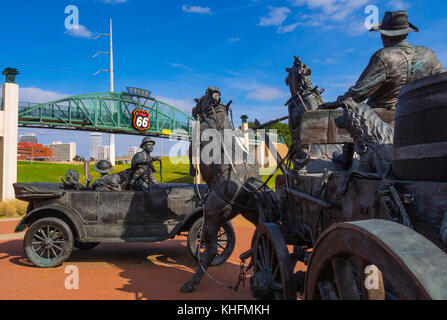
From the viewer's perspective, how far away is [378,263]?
3.98 ft

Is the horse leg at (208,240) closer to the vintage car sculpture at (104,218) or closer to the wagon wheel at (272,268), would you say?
the vintage car sculpture at (104,218)

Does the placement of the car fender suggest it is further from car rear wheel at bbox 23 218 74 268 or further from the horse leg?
the horse leg

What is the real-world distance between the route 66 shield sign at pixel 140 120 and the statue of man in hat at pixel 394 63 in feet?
91.0

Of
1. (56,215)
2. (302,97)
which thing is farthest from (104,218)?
(302,97)

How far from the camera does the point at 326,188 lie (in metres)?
2.55

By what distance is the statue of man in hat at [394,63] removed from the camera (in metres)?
3.07

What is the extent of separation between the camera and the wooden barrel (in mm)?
1554

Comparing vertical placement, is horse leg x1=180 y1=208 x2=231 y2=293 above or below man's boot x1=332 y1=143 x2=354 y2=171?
below

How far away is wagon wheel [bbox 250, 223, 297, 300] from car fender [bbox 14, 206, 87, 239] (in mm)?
4632

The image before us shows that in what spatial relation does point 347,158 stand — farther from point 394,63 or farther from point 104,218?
point 104,218

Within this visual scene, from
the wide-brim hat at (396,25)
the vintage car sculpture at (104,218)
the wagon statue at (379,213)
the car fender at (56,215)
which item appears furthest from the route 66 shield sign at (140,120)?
the wagon statue at (379,213)

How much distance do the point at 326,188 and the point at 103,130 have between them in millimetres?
26625

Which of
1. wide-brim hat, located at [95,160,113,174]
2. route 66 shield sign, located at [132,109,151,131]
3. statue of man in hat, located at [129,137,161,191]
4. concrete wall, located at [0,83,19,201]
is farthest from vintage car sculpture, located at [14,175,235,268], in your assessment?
route 66 shield sign, located at [132,109,151,131]
